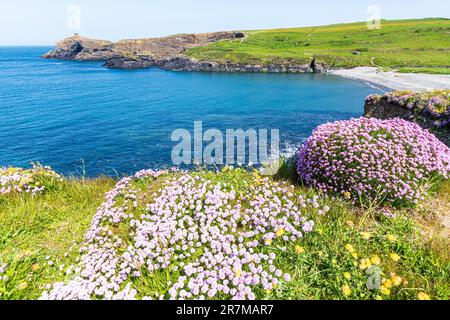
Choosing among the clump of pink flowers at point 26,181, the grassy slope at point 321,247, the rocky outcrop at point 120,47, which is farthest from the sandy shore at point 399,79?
the rocky outcrop at point 120,47

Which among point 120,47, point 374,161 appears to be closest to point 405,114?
point 374,161

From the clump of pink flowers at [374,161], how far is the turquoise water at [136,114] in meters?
15.1

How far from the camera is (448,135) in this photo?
12805 mm

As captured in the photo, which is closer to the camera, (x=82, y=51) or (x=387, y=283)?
(x=387, y=283)

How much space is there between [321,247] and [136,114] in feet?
140

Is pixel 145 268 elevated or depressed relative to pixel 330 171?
depressed

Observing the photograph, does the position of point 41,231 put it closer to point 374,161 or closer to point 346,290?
point 346,290

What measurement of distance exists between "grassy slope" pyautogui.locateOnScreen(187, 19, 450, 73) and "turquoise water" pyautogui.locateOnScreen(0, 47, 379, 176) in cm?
3215

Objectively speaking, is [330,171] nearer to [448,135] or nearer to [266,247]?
[266,247]

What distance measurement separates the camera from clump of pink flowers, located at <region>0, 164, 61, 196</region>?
7.59m

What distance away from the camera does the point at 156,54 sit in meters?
142

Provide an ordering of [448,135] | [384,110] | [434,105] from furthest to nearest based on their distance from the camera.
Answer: [384,110] → [434,105] → [448,135]

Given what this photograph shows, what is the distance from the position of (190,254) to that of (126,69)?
12149cm
